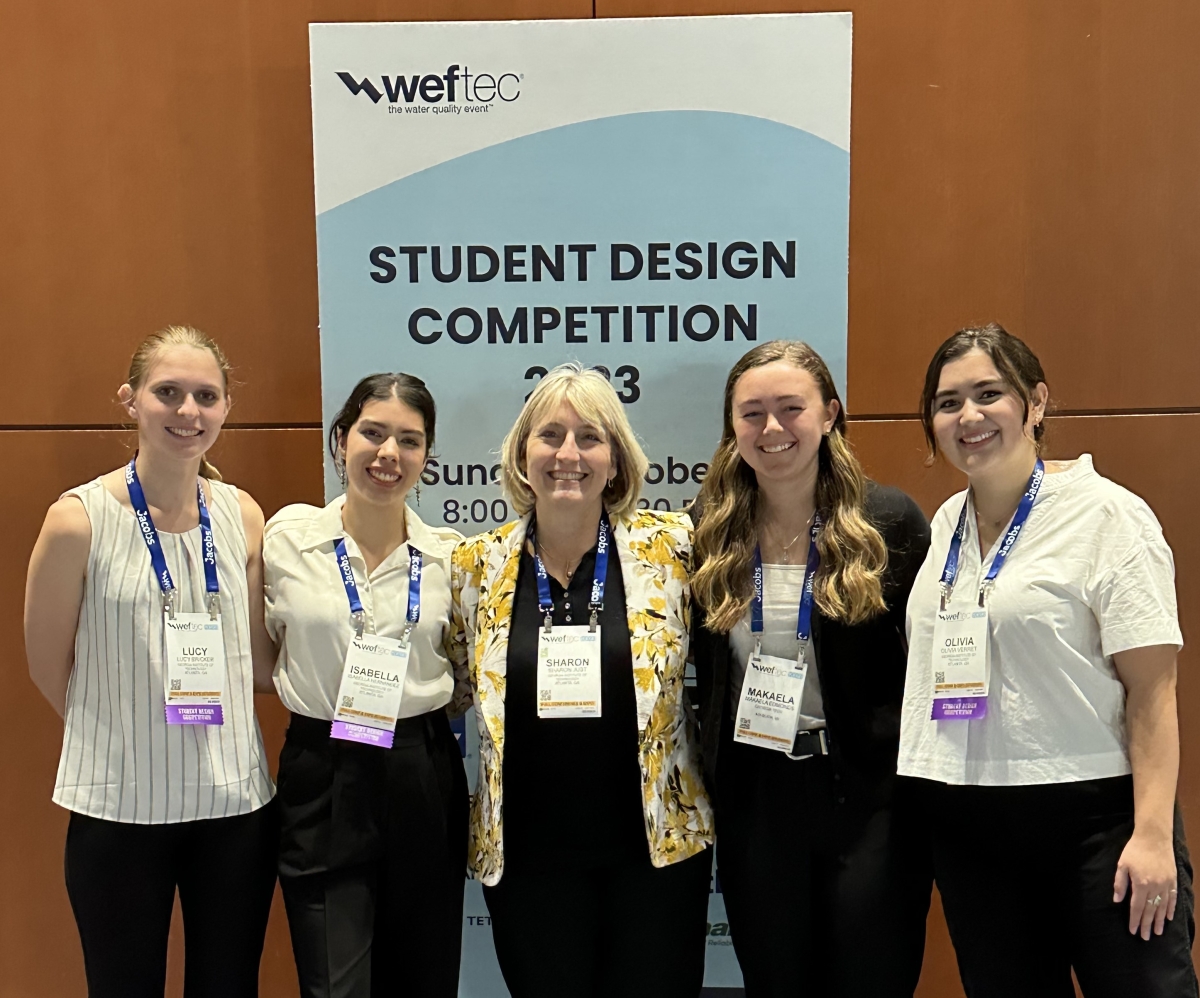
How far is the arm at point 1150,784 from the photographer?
1.63 m

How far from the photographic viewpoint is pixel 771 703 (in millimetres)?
1861

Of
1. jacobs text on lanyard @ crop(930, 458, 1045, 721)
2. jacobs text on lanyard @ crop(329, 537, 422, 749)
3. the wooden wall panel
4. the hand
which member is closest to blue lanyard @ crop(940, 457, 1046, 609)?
jacobs text on lanyard @ crop(930, 458, 1045, 721)

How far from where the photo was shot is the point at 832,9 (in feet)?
8.38

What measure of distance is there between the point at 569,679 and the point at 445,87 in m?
1.77

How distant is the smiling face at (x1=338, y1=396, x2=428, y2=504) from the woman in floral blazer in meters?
0.28

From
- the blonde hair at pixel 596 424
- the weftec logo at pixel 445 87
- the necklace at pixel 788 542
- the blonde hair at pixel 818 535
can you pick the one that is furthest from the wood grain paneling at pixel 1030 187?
the blonde hair at pixel 596 424

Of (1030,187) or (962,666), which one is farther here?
(1030,187)

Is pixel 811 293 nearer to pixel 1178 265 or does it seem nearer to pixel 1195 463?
pixel 1178 265

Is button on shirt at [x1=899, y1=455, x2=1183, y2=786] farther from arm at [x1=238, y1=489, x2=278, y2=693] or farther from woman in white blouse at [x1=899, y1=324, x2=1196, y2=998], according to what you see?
arm at [x1=238, y1=489, x2=278, y2=693]

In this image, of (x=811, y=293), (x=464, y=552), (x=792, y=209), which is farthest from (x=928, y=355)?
(x=464, y=552)

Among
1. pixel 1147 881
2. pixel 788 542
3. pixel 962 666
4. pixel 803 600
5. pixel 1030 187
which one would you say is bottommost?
pixel 1147 881

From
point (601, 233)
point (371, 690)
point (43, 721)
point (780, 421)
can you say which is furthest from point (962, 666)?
point (43, 721)

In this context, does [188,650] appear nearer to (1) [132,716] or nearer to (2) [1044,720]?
(1) [132,716]

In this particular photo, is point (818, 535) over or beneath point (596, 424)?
beneath
